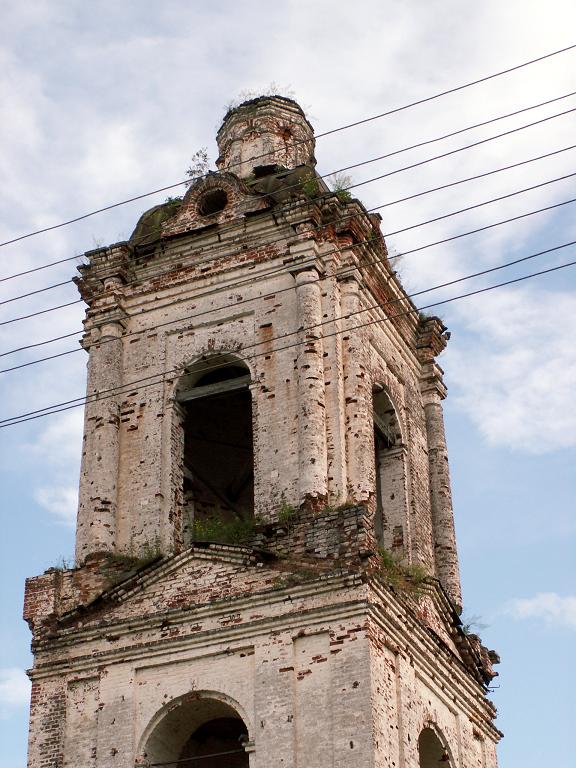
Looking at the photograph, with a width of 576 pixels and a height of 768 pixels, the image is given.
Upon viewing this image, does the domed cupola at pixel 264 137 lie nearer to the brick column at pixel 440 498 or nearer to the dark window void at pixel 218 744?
the brick column at pixel 440 498

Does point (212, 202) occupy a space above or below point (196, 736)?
above

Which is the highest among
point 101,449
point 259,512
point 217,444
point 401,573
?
point 217,444

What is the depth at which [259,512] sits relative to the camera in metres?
16.2

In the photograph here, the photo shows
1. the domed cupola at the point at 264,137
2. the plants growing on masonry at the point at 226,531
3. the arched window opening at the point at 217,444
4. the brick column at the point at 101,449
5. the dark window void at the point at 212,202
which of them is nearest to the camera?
the plants growing on masonry at the point at 226,531

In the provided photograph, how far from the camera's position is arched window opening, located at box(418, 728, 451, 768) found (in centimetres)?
1599

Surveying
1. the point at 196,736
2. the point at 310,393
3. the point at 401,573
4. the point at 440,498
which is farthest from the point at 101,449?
the point at 440,498

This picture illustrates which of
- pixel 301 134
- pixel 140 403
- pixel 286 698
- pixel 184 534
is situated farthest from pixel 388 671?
pixel 301 134

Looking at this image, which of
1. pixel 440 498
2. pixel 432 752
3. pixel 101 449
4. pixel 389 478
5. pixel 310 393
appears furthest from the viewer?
pixel 440 498

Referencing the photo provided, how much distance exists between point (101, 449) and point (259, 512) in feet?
7.20

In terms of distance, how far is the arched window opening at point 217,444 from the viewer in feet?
58.2

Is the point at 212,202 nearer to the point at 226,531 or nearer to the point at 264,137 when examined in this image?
the point at 264,137

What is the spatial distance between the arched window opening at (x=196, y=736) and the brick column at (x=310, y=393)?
7.72 ft

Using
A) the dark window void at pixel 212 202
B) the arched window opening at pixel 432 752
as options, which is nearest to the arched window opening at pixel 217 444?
the dark window void at pixel 212 202

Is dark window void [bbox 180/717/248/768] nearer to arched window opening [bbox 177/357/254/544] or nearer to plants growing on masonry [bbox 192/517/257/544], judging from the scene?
plants growing on masonry [bbox 192/517/257/544]
